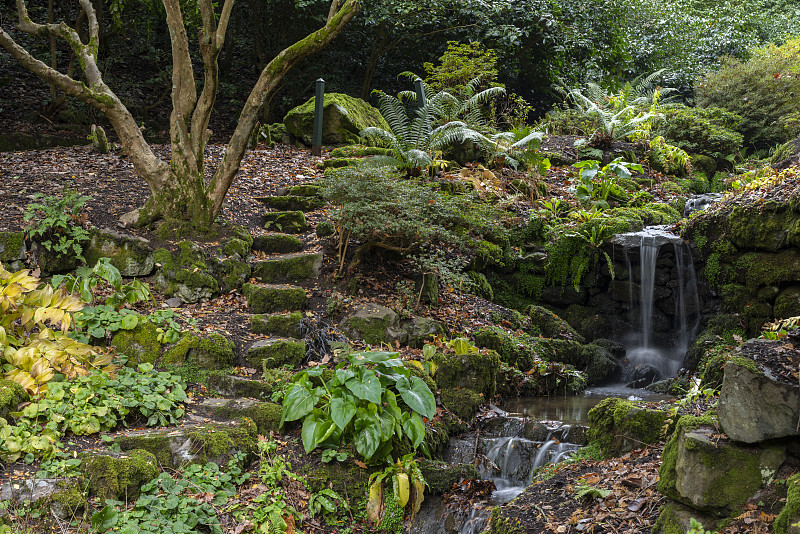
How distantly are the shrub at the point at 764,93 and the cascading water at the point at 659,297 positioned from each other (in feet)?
18.4

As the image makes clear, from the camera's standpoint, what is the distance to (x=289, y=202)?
28.6 ft

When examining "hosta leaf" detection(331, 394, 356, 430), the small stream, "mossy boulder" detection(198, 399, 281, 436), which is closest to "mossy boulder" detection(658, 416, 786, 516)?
the small stream

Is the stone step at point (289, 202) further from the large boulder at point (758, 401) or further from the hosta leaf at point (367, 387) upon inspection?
the large boulder at point (758, 401)

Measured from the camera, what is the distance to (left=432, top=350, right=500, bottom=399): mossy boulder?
20.1 ft

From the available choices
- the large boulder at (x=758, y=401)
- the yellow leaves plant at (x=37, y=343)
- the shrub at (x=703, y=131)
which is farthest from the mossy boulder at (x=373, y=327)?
the shrub at (x=703, y=131)

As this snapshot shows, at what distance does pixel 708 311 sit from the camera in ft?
27.3

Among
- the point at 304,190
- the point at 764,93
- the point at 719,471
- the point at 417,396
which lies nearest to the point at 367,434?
the point at 417,396

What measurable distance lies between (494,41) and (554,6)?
1762mm

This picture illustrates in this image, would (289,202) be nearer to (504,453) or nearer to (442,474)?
(504,453)

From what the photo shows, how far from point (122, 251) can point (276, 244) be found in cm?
180

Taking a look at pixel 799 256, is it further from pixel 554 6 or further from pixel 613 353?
pixel 554 6

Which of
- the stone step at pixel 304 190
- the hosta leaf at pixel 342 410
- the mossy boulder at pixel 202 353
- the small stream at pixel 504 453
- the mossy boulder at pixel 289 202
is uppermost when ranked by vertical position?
the stone step at pixel 304 190

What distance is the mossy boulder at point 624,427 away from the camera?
4570mm

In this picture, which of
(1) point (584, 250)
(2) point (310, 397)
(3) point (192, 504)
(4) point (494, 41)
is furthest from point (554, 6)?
(3) point (192, 504)
